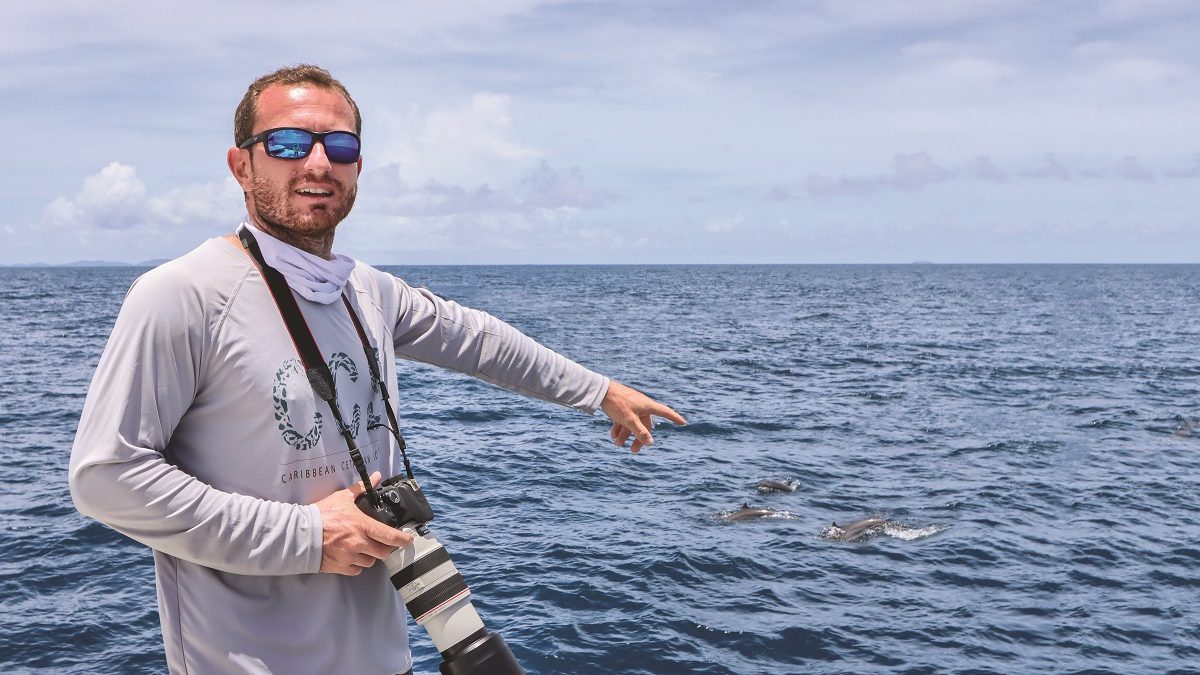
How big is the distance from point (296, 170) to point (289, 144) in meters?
0.08

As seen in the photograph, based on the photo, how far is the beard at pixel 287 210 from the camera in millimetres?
2834

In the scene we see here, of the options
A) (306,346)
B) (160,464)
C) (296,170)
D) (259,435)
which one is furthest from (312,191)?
(160,464)

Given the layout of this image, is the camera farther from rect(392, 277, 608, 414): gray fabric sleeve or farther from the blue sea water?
the blue sea water

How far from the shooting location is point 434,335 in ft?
12.0

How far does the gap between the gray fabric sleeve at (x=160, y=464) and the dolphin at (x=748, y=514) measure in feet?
50.7

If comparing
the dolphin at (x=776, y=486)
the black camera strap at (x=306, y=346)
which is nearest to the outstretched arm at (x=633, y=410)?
the black camera strap at (x=306, y=346)

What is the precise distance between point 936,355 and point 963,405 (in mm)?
16289

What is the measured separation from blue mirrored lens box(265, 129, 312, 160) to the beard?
8 cm

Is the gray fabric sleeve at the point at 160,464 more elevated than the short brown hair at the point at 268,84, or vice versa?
the short brown hair at the point at 268,84

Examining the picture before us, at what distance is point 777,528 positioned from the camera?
16.8m

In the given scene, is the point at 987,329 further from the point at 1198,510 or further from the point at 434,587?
the point at 434,587

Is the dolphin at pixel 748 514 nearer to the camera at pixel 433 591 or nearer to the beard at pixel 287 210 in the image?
the camera at pixel 433 591

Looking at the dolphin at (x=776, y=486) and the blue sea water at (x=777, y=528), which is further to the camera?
the dolphin at (x=776, y=486)

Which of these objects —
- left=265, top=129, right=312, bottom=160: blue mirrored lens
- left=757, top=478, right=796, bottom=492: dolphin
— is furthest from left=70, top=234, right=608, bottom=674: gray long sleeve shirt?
left=757, top=478, right=796, bottom=492: dolphin
